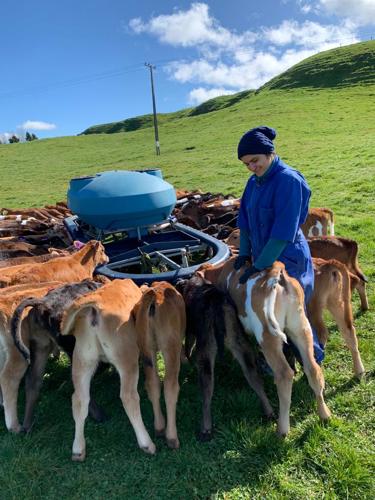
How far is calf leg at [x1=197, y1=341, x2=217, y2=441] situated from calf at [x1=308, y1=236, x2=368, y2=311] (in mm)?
2751

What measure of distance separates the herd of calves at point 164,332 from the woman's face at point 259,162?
973 mm

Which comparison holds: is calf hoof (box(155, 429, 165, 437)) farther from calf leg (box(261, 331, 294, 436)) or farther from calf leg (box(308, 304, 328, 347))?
calf leg (box(308, 304, 328, 347))

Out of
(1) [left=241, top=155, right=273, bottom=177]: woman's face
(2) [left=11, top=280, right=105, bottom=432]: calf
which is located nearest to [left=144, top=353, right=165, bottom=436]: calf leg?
(2) [left=11, top=280, right=105, bottom=432]: calf

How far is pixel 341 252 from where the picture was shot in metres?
6.32

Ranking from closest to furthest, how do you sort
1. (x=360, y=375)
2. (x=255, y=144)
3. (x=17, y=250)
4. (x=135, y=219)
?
(x=255, y=144)
(x=360, y=375)
(x=135, y=219)
(x=17, y=250)

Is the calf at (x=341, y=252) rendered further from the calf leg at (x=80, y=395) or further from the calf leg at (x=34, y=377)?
the calf leg at (x=34, y=377)

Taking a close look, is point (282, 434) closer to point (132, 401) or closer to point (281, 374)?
point (281, 374)

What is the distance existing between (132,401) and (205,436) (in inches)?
31.9

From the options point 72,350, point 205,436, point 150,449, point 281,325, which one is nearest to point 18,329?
point 72,350

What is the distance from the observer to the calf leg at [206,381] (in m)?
4.20

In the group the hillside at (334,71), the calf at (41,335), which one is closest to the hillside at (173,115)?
the hillside at (334,71)

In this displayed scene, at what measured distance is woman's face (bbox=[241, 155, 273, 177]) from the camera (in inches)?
166

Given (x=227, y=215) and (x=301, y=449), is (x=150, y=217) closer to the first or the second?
(x=227, y=215)

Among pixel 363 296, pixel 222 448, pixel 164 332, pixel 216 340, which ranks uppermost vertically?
pixel 164 332
